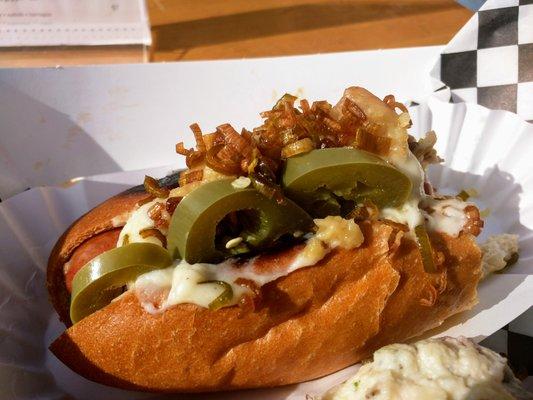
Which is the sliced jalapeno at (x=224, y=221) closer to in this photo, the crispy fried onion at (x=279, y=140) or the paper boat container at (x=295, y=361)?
the crispy fried onion at (x=279, y=140)

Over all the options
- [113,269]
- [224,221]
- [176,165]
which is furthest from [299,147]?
[176,165]

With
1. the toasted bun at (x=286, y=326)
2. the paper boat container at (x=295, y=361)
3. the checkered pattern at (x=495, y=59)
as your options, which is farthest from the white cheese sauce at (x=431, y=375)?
the checkered pattern at (x=495, y=59)

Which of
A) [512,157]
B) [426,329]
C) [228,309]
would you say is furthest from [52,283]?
[512,157]

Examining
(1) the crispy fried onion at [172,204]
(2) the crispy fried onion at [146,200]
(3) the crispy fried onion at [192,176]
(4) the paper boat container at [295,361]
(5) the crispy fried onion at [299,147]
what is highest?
(5) the crispy fried onion at [299,147]

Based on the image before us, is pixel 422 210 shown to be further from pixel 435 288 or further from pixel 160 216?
pixel 160 216

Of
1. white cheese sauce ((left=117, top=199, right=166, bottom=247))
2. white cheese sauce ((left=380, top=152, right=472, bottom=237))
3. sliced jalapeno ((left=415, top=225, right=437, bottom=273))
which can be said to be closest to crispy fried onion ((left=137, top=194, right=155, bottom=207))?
white cheese sauce ((left=117, top=199, right=166, bottom=247))

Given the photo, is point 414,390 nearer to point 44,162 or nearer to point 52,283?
point 52,283

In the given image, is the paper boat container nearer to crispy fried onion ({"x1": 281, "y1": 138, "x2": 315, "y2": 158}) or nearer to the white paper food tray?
the white paper food tray
